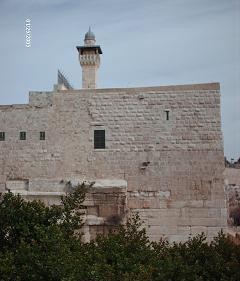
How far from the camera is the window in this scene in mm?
12555

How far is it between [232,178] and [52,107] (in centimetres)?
2869

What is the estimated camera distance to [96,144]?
41.3 ft

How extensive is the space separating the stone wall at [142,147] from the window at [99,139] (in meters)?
0.12

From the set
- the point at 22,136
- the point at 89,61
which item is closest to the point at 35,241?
the point at 22,136

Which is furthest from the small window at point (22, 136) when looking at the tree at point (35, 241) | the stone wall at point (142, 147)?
the tree at point (35, 241)

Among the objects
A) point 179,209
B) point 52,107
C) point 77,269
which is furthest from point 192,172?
point 77,269

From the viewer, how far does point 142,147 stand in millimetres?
12406

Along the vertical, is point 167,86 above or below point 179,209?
above

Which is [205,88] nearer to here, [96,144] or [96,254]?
[96,144]

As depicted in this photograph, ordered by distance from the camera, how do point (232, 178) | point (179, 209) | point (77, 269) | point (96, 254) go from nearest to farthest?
1. point (77, 269)
2. point (96, 254)
3. point (179, 209)
4. point (232, 178)

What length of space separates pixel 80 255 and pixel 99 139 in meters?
4.80

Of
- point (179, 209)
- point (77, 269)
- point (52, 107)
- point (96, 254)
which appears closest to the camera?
point (77, 269)

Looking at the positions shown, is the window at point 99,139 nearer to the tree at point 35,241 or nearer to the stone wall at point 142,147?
the stone wall at point 142,147

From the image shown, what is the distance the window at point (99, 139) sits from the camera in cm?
1255
